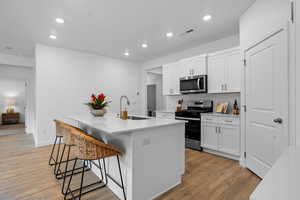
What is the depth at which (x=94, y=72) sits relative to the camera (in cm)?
495

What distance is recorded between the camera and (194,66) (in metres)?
4.01

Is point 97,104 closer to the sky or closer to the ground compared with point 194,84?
closer to the ground

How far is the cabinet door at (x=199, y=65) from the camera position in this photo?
378 cm

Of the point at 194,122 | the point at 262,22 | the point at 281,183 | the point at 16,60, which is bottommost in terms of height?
the point at 194,122

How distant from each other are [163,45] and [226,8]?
1990 mm

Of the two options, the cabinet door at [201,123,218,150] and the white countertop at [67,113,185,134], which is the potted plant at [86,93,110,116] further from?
the cabinet door at [201,123,218,150]

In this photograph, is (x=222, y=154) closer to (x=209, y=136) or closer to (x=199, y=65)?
(x=209, y=136)

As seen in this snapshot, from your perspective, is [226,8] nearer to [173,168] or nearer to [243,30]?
[243,30]

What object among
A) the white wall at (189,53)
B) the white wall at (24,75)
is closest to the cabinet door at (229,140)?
the white wall at (189,53)

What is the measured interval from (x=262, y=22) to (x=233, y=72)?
3.85ft

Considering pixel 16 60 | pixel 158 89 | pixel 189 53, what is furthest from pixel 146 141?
pixel 158 89

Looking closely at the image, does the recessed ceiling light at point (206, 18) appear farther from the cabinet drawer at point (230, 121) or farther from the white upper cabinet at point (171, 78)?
the cabinet drawer at point (230, 121)

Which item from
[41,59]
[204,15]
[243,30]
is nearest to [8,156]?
[41,59]

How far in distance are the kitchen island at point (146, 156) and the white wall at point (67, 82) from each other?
283 cm
